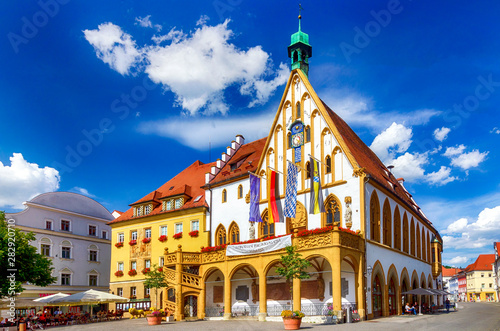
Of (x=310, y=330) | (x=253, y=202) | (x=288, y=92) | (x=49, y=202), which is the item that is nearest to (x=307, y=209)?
(x=253, y=202)

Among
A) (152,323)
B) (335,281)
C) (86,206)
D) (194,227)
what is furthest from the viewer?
(86,206)

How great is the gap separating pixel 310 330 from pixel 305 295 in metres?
9.57

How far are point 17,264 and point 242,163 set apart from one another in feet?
68.0

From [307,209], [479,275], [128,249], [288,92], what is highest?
[288,92]

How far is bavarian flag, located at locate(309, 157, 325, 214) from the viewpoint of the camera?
34844 millimetres

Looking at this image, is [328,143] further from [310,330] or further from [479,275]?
[479,275]

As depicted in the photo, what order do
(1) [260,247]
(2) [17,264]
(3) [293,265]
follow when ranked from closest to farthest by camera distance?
1. (3) [293,265]
2. (2) [17,264]
3. (1) [260,247]

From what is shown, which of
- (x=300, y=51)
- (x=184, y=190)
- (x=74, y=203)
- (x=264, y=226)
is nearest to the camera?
(x=264, y=226)

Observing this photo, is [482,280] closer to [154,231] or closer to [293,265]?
[154,231]

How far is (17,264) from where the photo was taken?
33.2 metres

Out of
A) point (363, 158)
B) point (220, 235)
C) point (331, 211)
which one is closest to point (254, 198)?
point (331, 211)

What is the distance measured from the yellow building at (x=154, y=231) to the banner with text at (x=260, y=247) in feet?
26.6

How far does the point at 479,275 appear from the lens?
133 metres

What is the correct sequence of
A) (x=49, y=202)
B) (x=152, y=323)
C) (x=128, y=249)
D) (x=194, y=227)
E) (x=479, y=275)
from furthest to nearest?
(x=479, y=275) < (x=49, y=202) < (x=128, y=249) < (x=194, y=227) < (x=152, y=323)
